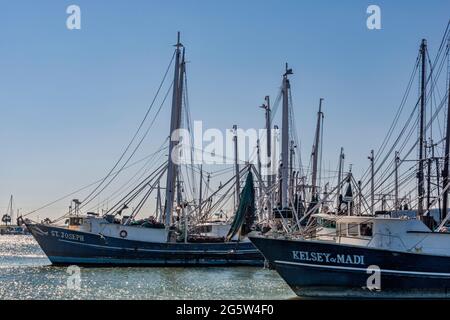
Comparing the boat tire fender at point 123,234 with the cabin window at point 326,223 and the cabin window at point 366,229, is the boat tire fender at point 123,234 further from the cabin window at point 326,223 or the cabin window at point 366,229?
the cabin window at point 366,229

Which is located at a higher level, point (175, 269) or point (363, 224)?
point (363, 224)

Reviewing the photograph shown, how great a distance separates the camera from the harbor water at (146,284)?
1489 inches

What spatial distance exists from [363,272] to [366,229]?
7.54 feet

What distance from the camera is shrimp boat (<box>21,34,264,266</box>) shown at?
5531 cm

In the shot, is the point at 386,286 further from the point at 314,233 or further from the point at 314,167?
the point at 314,167

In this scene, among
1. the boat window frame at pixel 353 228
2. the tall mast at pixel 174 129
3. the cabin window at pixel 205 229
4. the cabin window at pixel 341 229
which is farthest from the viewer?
the cabin window at pixel 205 229

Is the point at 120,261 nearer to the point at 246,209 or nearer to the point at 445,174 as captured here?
the point at 246,209

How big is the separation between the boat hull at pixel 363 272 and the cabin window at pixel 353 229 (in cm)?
196

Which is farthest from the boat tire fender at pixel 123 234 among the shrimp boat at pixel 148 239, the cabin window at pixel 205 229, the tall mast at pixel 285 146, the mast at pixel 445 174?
the mast at pixel 445 174

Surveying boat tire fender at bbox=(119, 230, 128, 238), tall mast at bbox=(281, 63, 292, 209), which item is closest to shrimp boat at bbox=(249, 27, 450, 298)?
tall mast at bbox=(281, 63, 292, 209)

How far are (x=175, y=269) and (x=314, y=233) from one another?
58.6 feet

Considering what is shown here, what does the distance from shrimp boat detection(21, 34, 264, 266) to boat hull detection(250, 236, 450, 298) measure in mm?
18981
